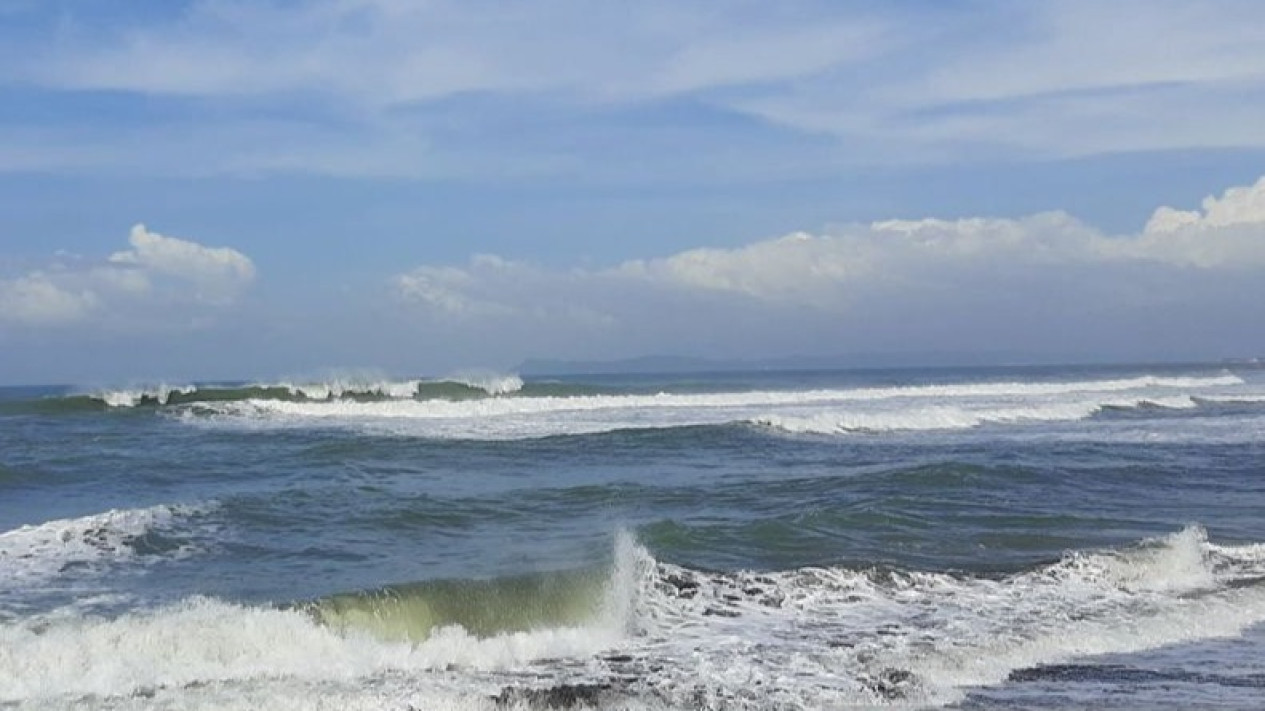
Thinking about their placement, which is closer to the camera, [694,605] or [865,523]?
[694,605]

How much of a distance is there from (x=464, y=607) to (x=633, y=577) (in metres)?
1.95

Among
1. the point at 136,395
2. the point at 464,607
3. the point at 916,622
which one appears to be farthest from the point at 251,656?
A: the point at 136,395

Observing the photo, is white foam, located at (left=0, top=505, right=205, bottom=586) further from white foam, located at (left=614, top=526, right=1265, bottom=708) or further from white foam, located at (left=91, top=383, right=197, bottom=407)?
white foam, located at (left=91, top=383, right=197, bottom=407)

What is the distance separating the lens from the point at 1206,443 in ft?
95.9

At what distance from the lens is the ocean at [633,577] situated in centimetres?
930

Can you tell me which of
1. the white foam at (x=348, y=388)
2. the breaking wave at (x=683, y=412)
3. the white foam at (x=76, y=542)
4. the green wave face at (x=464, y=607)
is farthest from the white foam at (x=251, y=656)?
the white foam at (x=348, y=388)

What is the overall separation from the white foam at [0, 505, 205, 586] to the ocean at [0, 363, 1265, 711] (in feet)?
0.20

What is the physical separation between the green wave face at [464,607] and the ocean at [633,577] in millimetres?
39

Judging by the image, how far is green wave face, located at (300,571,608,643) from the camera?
1122 centimetres

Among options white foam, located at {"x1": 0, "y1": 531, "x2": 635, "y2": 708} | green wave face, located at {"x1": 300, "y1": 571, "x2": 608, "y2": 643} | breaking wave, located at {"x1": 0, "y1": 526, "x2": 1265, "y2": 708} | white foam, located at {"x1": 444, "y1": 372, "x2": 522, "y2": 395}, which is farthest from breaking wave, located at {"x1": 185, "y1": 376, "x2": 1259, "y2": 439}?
white foam, located at {"x1": 0, "y1": 531, "x2": 635, "y2": 708}

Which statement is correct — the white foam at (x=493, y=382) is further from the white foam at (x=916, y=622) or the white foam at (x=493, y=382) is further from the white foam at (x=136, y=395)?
the white foam at (x=916, y=622)

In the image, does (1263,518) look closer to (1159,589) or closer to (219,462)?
(1159,589)

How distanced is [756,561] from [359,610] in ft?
16.2

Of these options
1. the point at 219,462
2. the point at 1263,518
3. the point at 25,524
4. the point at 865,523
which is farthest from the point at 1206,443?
the point at 25,524
